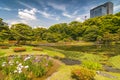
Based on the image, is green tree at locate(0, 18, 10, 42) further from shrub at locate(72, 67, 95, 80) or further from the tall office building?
the tall office building

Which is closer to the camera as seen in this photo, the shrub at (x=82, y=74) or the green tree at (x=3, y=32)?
the shrub at (x=82, y=74)

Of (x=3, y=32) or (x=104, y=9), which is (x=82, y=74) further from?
(x=104, y=9)

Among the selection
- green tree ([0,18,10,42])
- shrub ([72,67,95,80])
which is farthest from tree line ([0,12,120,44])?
shrub ([72,67,95,80])

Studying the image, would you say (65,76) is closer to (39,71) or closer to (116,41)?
(39,71)

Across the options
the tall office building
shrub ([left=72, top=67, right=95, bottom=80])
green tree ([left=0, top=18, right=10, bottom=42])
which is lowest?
shrub ([left=72, top=67, right=95, bottom=80])

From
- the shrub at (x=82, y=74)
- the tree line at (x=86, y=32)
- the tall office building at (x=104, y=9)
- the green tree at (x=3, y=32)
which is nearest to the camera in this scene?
the shrub at (x=82, y=74)

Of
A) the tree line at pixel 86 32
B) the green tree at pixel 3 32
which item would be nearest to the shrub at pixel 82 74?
the green tree at pixel 3 32

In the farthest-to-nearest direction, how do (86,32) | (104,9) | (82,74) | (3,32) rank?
(104,9), (86,32), (3,32), (82,74)

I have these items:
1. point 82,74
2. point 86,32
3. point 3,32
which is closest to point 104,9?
point 86,32

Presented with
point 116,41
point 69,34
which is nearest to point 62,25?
point 69,34

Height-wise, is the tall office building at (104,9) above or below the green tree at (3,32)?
above

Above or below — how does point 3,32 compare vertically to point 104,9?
below

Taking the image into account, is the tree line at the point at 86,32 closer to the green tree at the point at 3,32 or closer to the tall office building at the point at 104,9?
the green tree at the point at 3,32

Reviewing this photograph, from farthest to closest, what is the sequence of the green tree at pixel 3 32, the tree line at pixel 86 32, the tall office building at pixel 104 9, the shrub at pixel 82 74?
the tall office building at pixel 104 9 < the tree line at pixel 86 32 < the green tree at pixel 3 32 < the shrub at pixel 82 74
